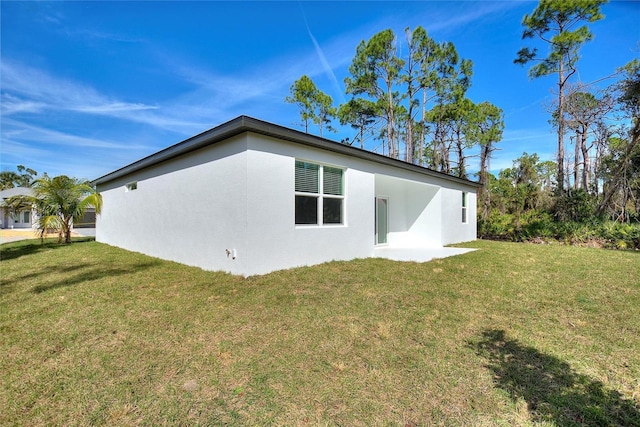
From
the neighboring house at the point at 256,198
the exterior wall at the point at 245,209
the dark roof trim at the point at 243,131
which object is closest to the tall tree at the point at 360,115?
the exterior wall at the point at 245,209

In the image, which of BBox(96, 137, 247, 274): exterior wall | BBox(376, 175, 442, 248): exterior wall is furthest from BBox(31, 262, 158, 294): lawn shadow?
BBox(376, 175, 442, 248): exterior wall

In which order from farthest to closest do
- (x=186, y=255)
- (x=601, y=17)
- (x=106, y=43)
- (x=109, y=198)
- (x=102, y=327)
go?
(x=601, y=17)
(x=109, y=198)
(x=106, y=43)
(x=186, y=255)
(x=102, y=327)

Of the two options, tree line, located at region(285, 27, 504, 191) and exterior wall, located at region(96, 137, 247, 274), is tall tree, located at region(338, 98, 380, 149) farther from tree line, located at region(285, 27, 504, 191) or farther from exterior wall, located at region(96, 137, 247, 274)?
exterior wall, located at region(96, 137, 247, 274)

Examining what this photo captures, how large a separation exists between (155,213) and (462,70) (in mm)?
22891

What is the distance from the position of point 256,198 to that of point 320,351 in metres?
3.56

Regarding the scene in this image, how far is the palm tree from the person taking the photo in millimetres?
12070

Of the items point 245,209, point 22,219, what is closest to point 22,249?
point 245,209

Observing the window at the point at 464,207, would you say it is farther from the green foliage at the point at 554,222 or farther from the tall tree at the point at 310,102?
the tall tree at the point at 310,102

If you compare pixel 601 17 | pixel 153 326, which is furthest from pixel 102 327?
pixel 601 17

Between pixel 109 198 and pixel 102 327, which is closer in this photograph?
pixel 102 327

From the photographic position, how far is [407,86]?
21.3 metres

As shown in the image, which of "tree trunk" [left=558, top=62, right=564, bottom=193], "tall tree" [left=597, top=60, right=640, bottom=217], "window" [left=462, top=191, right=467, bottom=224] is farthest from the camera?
"tree trunk" [left=558, top=62, right=564, bottom=193]

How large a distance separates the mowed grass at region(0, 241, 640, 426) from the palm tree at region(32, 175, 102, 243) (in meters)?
8.19

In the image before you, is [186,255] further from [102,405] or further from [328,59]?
[328,59]
